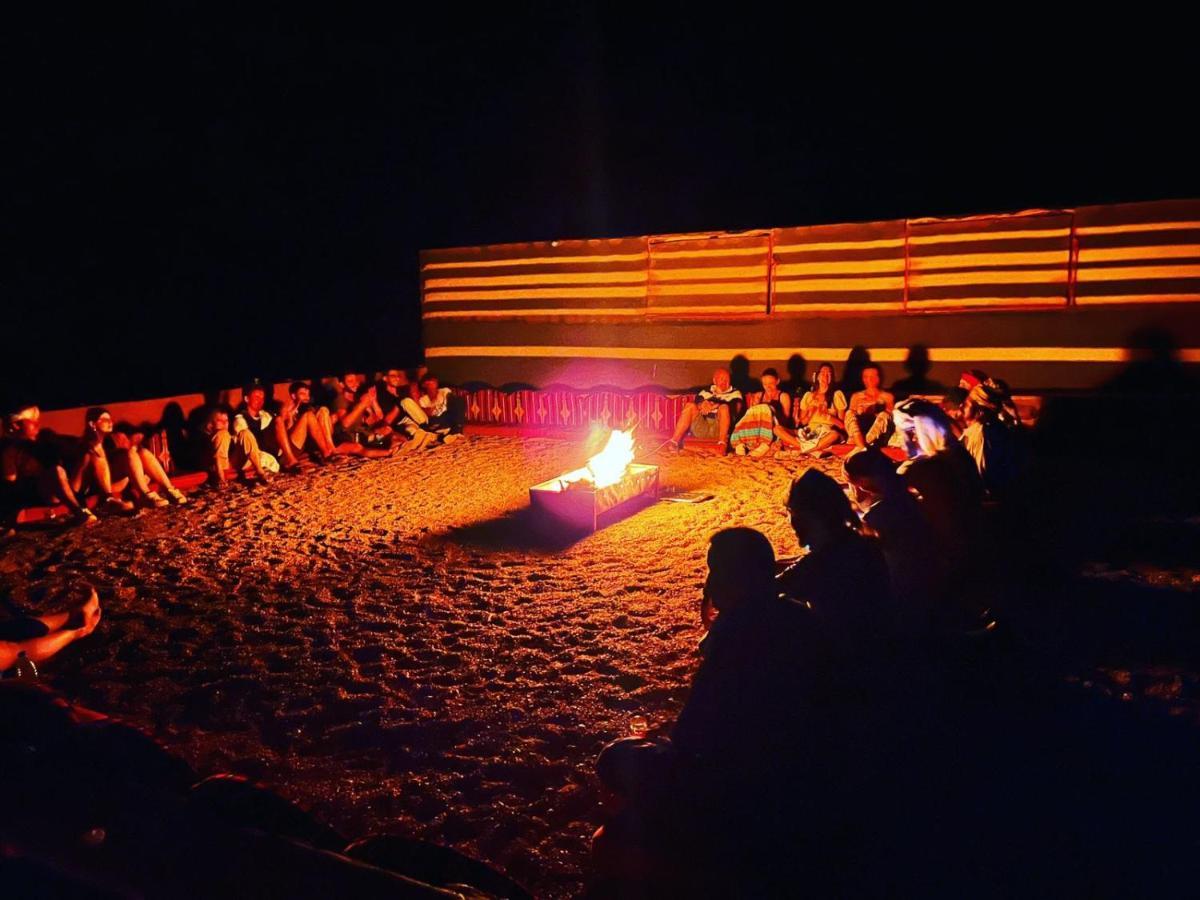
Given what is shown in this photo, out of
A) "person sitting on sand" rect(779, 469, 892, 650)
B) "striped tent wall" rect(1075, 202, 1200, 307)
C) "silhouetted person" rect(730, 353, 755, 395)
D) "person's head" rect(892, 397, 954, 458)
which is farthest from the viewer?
"silhouetted person" rect(730, 353, 755, 395)

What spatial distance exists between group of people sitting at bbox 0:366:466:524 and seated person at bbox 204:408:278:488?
1 cm

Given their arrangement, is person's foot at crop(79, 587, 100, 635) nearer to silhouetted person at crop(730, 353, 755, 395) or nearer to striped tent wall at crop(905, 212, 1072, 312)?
silhouetted person at crop(730, 353, 755, 395)

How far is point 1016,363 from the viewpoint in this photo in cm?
1235

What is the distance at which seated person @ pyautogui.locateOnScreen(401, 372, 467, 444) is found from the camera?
13.8m

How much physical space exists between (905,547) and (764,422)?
798cm

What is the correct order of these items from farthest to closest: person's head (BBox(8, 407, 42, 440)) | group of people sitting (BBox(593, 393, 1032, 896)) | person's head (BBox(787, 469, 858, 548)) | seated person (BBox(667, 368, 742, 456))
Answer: seated person (BBox(667, 368, 742, 456)) < person's head (BBox(8, 407, 42, 440)) < person's head (BBox(787, 469, 858, 548)) < group of people sitting (BBox(593, 393, 1032, 896))

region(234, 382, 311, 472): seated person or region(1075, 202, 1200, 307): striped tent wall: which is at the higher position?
region(1075, 202, 1200, 307): striped tent wall

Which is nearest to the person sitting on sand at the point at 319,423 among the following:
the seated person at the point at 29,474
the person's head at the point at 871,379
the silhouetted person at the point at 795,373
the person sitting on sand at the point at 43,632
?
the seated person at the point at 29,474

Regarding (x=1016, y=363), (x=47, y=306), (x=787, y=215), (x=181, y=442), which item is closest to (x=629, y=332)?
(x=787, y=215)

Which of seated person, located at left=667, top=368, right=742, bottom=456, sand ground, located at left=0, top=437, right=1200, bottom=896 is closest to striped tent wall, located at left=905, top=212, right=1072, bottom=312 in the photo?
seated person, located at left=667, top=368, right=742, bottom=456

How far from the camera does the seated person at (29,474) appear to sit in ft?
29.7

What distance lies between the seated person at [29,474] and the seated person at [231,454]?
1.83 m

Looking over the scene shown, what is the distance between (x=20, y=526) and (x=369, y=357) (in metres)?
13.9

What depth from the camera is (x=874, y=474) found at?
15.4 feet
